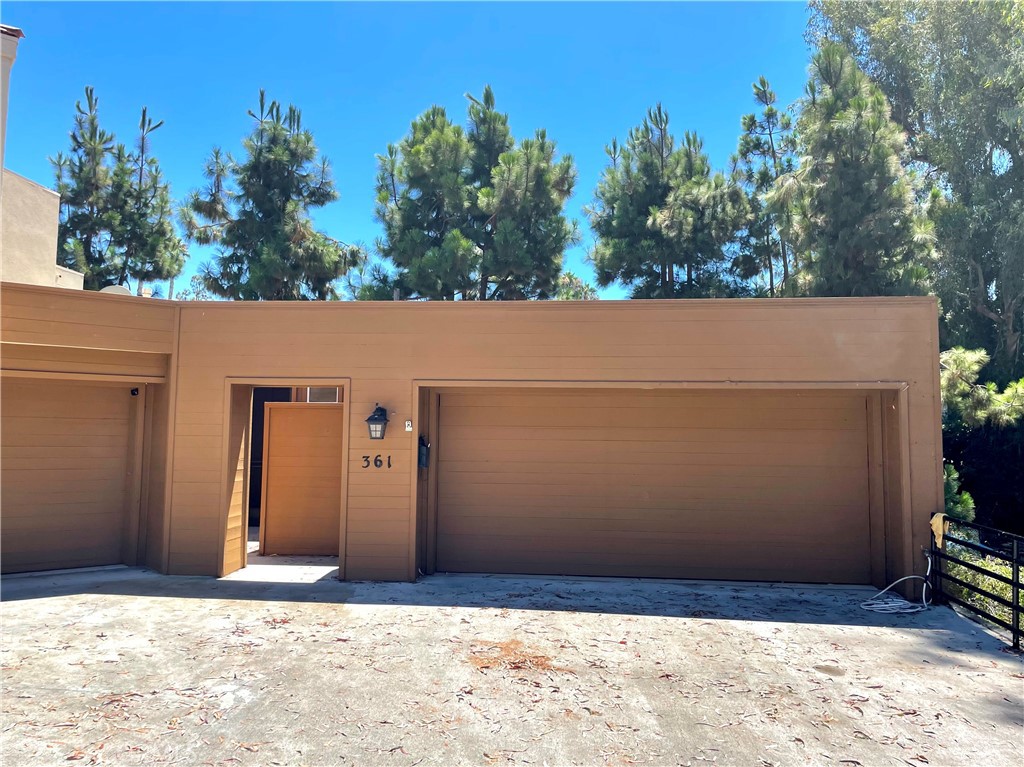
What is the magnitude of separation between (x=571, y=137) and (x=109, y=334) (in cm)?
1039

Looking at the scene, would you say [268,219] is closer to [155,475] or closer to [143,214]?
[143,214]

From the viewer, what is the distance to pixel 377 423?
657cm

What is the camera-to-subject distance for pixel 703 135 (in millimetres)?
13430

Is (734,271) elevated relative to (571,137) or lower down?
lower down

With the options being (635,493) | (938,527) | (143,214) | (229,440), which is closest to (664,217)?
(635,493)

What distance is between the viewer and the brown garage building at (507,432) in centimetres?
642

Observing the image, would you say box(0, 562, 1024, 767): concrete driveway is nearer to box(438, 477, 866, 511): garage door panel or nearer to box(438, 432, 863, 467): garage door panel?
box(438, 477, 866, 511): garage door panel

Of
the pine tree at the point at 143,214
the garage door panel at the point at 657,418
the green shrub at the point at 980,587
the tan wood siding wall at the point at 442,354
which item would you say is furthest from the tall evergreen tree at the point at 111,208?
the green shrub at the point at 980,587

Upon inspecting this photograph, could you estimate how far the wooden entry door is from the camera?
7.94 metres

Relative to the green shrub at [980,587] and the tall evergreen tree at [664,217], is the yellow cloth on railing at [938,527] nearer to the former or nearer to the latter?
the green shrub at [980,587]

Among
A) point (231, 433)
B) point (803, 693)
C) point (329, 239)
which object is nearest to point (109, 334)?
point (231, 433)

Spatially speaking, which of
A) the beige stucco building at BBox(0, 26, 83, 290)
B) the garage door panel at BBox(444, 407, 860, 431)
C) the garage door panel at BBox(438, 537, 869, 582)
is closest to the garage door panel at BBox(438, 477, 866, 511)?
the garage door panel at BBox(438, 537, 869, 582)

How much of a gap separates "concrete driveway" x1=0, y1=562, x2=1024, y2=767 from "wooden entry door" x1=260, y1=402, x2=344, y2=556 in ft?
5.81

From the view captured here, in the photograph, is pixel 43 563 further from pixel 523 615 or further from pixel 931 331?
pixel 931 331
